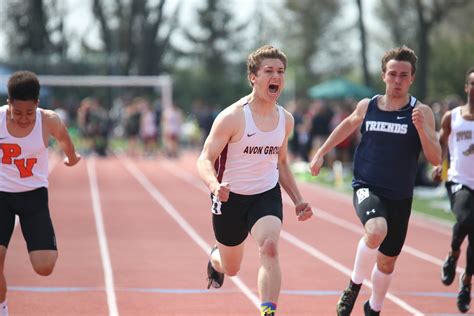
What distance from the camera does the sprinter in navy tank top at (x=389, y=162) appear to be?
808 centimetres

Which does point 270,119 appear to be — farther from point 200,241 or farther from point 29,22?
point 29,22

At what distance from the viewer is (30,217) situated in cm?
765

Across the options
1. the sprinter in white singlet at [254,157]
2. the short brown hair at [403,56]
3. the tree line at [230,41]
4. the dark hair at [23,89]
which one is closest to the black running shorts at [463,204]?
the short brown hair at [403,56]

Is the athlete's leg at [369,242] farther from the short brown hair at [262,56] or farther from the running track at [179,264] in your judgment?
the short brown hair at [262,56]

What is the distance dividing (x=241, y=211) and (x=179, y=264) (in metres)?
4.52

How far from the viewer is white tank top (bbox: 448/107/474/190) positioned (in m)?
9.29

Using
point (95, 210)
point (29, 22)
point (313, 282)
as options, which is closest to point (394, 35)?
point (29, 22)

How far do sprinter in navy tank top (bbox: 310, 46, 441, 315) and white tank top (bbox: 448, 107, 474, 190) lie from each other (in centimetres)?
125

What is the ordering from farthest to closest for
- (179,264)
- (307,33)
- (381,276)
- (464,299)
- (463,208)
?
1. (307,33)
2. (179,264)
3. (463,208)
4. (464,299)
5. (381,276)

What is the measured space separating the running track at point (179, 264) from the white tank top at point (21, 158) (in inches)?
61.5

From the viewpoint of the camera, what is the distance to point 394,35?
6134cm

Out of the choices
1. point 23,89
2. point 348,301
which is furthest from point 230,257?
point 23,89

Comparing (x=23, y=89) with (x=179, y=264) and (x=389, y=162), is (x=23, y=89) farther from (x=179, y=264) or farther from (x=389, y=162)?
(x=179, y=264)

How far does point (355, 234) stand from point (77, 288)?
6.38 meters
